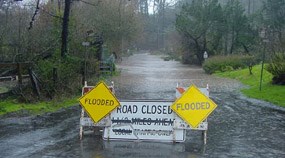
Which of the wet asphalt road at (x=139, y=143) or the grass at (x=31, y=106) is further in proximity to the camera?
the grass at (x=31, y=106)

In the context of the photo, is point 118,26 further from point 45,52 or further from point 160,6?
point 160,6

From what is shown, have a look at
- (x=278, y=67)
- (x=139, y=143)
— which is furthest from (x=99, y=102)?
(x=278, y=67)

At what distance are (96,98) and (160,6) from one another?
10020 cm

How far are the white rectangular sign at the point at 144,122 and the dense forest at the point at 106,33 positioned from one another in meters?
6.22

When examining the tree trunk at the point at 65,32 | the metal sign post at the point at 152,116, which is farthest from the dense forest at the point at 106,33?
the metal sign post at the point at 152,116

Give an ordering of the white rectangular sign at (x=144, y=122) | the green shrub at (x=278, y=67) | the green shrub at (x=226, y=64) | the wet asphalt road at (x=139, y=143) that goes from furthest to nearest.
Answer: the green shrub at (x=226, y=64)
the green shrub at (x=278, y=67)
the white rectangular sign at (x=144, y=122)
the wet asphalt road at (x=139, y=143)

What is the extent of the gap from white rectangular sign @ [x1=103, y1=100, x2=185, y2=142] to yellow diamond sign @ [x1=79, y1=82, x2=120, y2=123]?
0.70 feet

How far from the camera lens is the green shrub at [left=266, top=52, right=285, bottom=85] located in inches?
878

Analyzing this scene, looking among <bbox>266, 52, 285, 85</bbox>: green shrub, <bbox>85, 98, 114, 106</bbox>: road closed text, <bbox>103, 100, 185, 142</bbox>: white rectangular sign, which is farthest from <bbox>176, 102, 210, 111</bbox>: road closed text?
<bbox>266, 52, 285, 85</bbox>: green shrub

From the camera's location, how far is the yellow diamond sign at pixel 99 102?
33.6 ft

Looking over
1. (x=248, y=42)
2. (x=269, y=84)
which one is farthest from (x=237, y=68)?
(x=269, y=84)

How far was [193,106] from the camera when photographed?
997cm

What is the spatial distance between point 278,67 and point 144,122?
1439 centimetres

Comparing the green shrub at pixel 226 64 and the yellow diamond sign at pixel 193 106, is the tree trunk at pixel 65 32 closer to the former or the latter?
the yellow diamond sign at pixel 193 106
